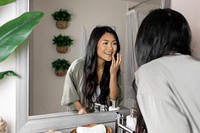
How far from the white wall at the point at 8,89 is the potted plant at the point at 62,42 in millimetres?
191

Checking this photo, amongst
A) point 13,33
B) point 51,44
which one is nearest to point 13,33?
point 13,33

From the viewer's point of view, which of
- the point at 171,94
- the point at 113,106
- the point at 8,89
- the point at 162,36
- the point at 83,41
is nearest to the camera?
the point at 171,94

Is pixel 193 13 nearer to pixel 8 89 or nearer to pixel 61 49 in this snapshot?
pixel 61 49

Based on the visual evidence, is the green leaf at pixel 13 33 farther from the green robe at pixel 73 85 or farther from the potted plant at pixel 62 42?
the green robe at pixel 73 85

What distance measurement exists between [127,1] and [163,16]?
1.06 ft

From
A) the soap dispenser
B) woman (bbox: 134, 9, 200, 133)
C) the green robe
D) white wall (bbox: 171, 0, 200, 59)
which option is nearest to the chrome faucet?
the soap dispenser

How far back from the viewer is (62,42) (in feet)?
2.86

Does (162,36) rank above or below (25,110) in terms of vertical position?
above

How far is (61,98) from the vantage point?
899 mm

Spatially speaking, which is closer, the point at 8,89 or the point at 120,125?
the point at 8,89

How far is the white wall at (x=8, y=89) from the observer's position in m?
0.78

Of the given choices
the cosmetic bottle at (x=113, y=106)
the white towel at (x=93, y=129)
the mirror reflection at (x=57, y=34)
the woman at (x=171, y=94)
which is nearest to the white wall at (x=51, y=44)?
the mirror reflection at (x=57, y=34)

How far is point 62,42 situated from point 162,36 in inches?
17.4

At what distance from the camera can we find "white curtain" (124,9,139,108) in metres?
1.02
